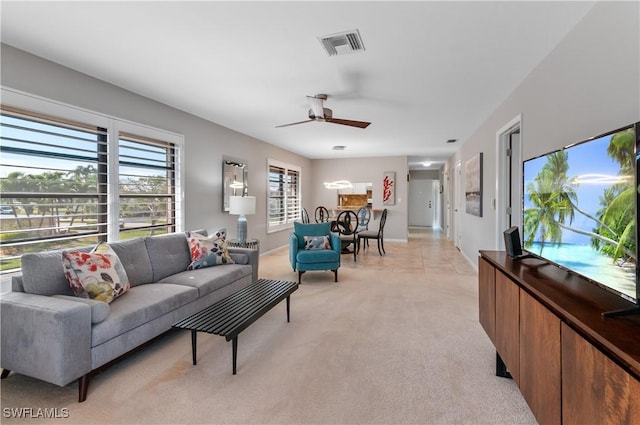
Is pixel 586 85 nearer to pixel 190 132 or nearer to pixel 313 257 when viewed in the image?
pixel 313 257

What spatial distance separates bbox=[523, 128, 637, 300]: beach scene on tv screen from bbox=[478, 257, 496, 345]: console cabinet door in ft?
1.21

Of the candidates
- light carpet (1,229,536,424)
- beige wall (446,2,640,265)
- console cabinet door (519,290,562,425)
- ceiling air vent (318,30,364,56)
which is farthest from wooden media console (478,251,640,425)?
ceiling air vent (318,30,364,56)

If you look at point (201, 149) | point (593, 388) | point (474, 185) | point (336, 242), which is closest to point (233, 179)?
point (201, 149)

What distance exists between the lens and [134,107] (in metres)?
3.61

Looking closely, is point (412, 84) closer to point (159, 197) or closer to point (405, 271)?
point (405, 271)

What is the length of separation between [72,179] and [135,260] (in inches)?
40.5

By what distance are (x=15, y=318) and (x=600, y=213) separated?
3264mm

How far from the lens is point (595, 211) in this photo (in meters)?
1.36

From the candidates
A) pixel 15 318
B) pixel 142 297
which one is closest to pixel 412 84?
pixel 142 297

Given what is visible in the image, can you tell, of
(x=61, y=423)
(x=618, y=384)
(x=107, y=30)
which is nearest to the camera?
(x=618, y=384)

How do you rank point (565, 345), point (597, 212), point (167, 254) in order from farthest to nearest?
point (167, 254)
point (597, 212)
point (565, 345)

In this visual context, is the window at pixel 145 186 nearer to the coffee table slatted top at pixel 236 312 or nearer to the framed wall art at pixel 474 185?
the coffee table slatted top at pixel 236 312

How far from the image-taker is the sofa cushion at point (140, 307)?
6.66ft

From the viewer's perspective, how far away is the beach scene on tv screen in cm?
119
